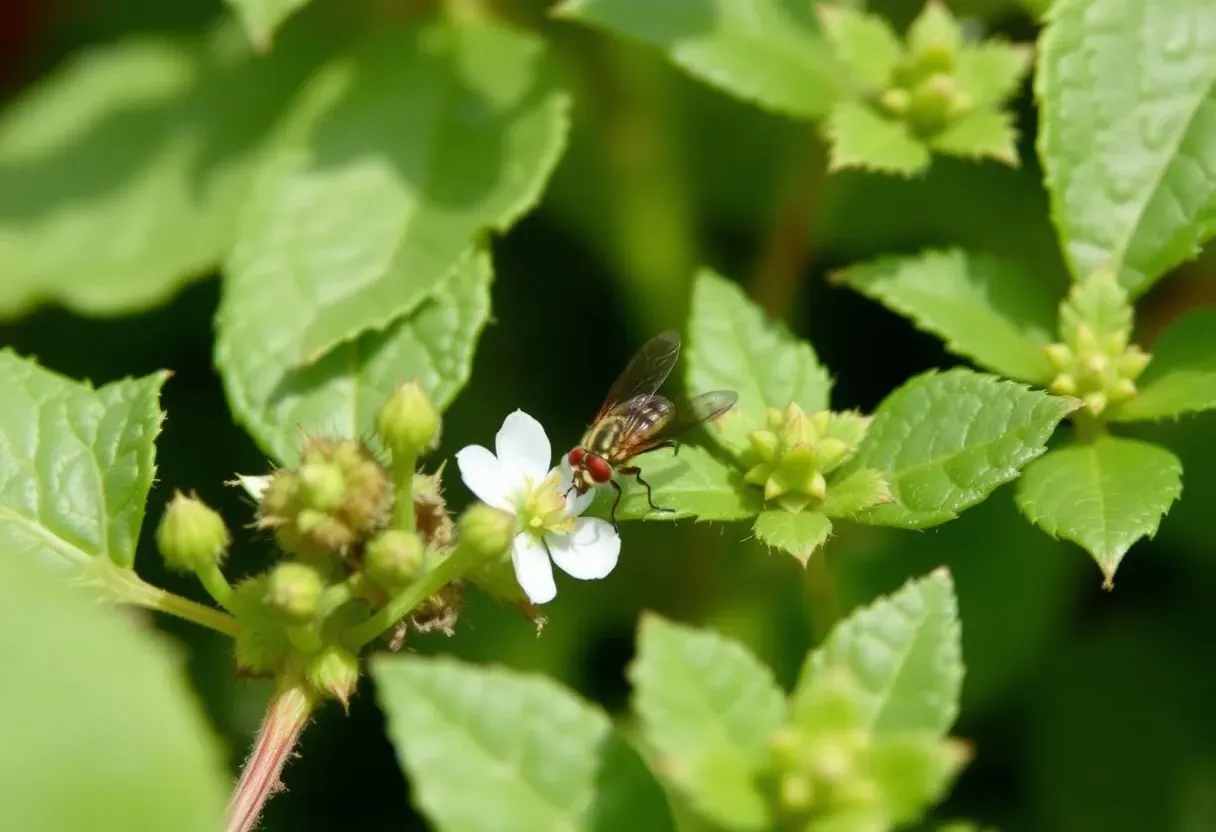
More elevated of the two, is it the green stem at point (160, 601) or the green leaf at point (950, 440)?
the green leaf at point (950, 440)

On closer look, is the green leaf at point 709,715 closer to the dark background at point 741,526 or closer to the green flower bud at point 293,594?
the green flower bud at point 293,594

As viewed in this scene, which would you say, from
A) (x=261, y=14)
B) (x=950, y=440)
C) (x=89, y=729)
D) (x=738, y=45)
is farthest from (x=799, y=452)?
(x=261, y=14)

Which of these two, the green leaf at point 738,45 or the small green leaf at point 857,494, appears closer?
the small green leaf at point 857,494

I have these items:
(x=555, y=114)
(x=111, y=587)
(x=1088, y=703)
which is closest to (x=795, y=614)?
(x=1088, y=703)

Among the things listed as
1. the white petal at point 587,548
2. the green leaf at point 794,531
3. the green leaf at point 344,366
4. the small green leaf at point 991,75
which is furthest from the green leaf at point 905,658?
the small green leaf at point 991,75

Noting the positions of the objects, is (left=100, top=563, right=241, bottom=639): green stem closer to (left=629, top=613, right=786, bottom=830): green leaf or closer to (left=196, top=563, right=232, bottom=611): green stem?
(left=196, top=563, right=232, bottom=611): green stem
